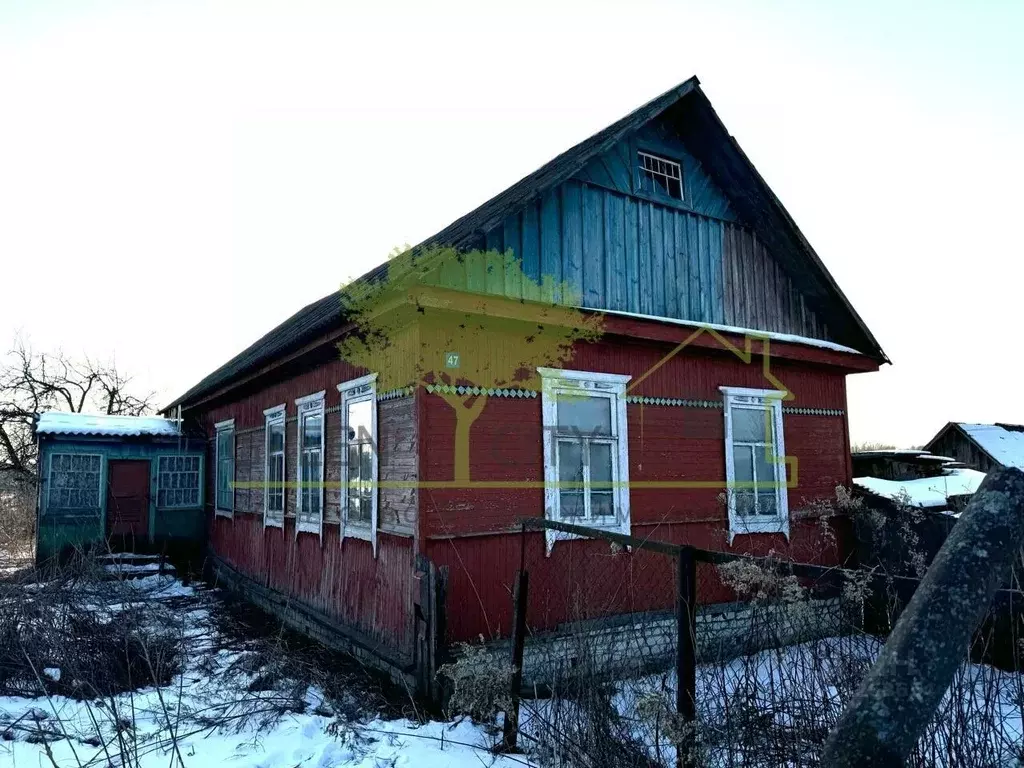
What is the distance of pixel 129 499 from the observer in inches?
569

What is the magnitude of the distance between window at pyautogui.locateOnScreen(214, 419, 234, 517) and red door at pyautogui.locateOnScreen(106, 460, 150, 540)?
1.55 m

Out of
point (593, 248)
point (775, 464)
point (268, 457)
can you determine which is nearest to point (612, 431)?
point (593, 248)

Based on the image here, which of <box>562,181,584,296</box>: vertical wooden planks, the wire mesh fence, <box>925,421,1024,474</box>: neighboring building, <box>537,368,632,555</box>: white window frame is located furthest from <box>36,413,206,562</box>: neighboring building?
<box>925,421,1024,474</box>: neighboring building

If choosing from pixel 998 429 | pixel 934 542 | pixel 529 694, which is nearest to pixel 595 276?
pixel 529 694

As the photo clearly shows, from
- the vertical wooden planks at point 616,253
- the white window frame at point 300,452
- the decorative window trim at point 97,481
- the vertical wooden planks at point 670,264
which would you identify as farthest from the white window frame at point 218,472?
the vertical wooden planks at point 670,264

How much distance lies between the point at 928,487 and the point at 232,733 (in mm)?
8415

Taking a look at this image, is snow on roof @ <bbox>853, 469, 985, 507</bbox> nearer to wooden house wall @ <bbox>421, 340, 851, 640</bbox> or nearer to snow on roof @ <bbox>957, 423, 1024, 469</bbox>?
wooden house wall @ <bbox>421, 340, 851, 640</bbox>

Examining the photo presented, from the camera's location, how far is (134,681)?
20.3ft

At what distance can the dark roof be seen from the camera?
7777 millimetres

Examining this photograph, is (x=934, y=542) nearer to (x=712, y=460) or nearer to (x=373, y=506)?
(x=712, y=460)

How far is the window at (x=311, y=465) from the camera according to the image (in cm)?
883

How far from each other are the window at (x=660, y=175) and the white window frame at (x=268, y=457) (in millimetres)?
5866

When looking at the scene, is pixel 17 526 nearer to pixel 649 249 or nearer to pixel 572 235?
pixel 572 235

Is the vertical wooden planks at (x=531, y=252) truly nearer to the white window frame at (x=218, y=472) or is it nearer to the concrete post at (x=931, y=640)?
the concrete post at (x=931, y=640)
